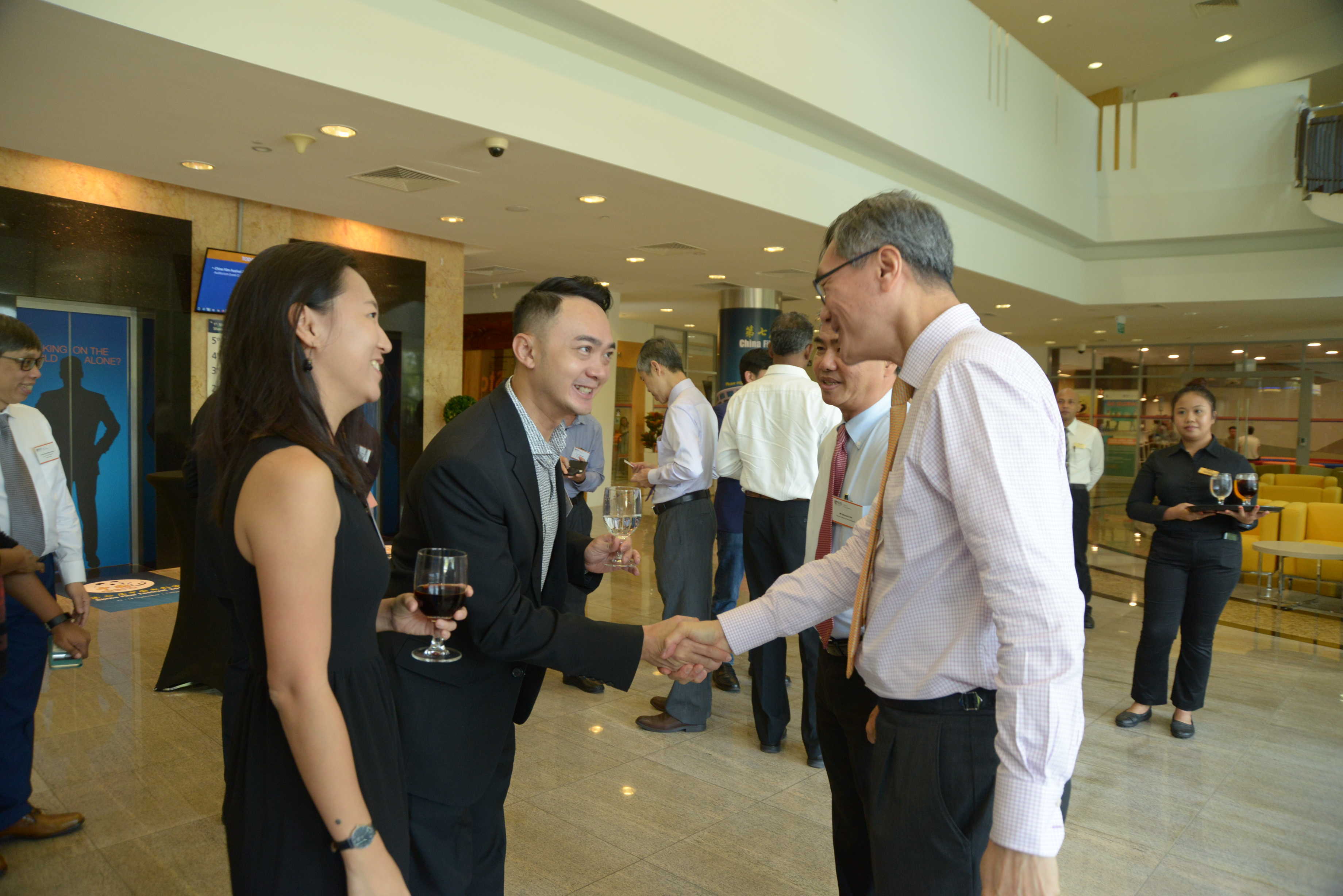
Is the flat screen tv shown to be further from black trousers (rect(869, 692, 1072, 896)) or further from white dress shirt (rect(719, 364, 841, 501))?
black trousers (rect(869, 692, 1072, 896))

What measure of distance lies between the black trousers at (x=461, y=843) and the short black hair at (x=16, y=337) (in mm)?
2160

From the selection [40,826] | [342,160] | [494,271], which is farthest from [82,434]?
[494,271]

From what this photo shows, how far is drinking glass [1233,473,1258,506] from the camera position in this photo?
4.22 m

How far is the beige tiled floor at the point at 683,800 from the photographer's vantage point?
2.83 meters

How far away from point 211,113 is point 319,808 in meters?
5.41

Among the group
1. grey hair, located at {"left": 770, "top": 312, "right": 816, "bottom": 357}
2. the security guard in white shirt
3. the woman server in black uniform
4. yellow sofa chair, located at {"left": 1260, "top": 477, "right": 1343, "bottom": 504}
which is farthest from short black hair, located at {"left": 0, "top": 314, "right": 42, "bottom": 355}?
yellow sofa chair, located at {"left": 1260, "top": 477, "right": 1343, "bottom": 504}

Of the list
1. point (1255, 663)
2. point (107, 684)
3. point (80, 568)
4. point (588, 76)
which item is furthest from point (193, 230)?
point (1255, 663)

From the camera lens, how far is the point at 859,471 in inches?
104

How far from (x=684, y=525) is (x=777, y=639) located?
3.00ft

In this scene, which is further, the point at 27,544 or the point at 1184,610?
the point at 1184,610

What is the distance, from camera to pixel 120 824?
3.03 meters

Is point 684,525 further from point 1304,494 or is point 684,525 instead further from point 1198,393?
point 1304,494

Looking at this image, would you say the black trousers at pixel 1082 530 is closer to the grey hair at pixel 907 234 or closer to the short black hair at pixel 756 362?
the short black hair at pixel 756 362

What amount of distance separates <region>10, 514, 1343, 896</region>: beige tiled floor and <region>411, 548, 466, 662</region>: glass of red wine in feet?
5.18
